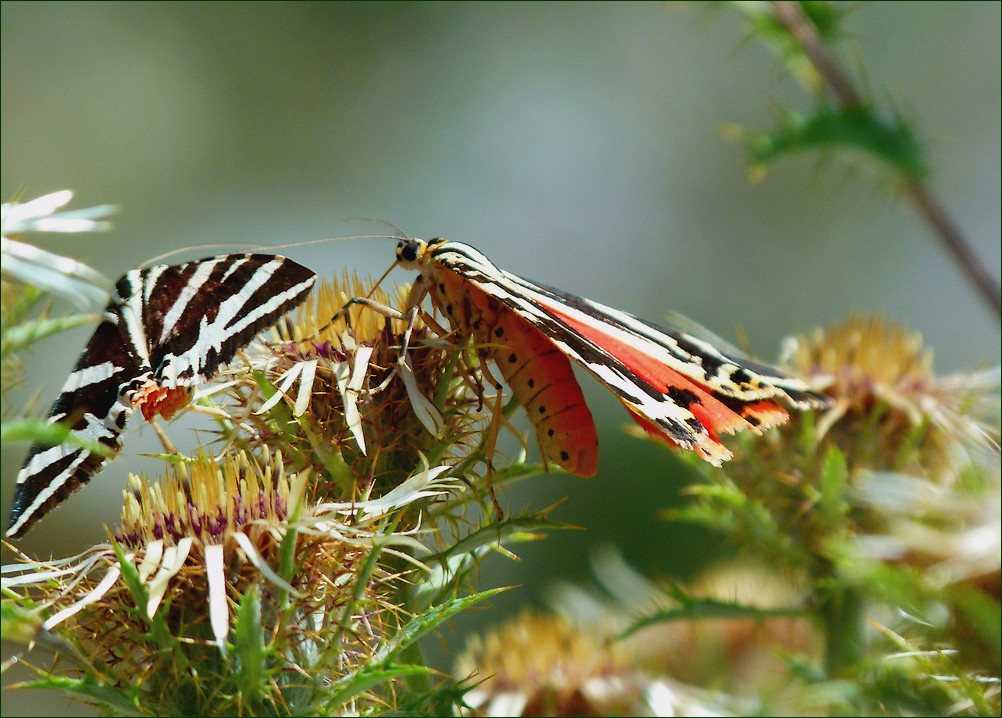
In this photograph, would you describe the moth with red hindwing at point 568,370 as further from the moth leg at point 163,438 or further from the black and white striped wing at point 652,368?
the moth leg at point 163,438

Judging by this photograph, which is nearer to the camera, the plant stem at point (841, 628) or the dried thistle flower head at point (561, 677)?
the dried thistle flower head at point (561, 677)

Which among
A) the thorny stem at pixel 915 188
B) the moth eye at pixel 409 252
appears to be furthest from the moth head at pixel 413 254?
the thorny stem at pixel 915 188

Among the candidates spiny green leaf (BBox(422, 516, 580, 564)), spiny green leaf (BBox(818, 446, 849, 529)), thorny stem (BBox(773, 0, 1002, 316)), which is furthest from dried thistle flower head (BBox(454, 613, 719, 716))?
thorny stem (BBox(773, 0, 1002, 316))

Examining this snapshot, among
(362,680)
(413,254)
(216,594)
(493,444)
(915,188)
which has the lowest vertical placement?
(362,680)

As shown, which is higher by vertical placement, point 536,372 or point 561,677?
point 536,372

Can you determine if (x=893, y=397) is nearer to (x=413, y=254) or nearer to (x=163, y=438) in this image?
(x=413, y=254)

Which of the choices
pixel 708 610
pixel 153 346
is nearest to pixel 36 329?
pixel 153 346

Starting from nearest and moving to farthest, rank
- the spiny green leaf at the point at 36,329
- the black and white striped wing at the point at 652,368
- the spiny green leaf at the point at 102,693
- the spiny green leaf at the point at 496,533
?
1. the spiny green leaf at the point at 102,693
2. the spiny green leaf at the point at 36,329
3. the spiny green leaf at the point at 496,533
4. the black and white striped wing at the point at 652,368

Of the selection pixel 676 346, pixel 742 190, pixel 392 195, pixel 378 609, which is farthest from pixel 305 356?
pixel 742 190
